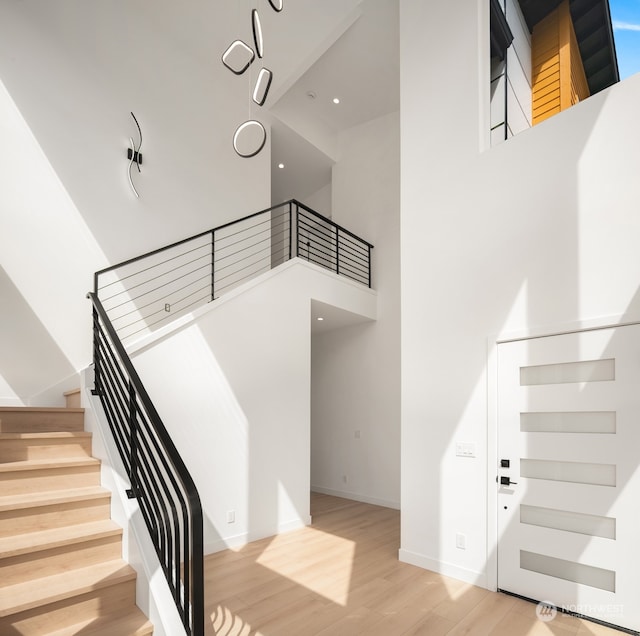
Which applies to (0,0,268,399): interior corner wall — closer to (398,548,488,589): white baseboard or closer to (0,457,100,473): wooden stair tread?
(0,457,100,473): wooden stair tread

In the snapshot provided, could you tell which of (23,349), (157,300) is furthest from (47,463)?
(157,300)

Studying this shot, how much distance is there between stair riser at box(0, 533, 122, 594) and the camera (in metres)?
2.41

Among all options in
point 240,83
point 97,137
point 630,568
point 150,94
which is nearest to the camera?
point 630,568

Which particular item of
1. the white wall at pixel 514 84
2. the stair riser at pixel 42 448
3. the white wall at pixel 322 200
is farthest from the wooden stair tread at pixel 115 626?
the white wall at pixel 322 200

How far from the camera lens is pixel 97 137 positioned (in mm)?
5438

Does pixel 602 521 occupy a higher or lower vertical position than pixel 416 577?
higher

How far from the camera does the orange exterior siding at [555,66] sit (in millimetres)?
5027

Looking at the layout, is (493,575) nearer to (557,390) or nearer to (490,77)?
(557,390)

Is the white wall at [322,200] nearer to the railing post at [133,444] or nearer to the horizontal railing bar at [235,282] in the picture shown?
the horizontal railing bar at [235,282]

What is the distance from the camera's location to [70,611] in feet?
7.70

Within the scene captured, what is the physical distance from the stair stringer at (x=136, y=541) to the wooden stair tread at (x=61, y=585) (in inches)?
3.7

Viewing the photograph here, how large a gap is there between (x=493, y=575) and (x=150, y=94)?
6702 mm

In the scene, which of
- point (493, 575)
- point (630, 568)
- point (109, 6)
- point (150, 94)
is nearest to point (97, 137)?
point (150, 94)

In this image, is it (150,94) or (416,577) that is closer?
(416,577)
